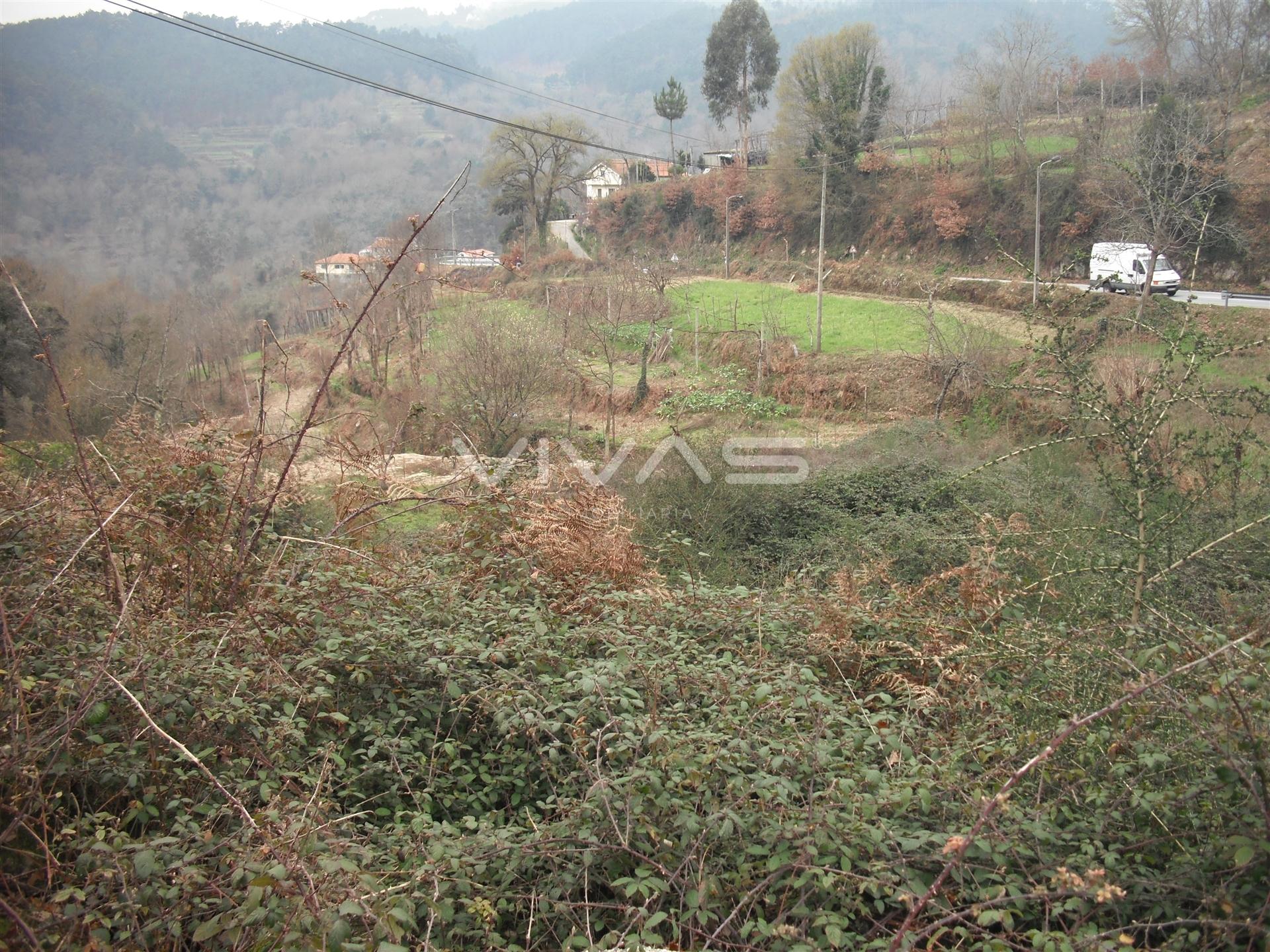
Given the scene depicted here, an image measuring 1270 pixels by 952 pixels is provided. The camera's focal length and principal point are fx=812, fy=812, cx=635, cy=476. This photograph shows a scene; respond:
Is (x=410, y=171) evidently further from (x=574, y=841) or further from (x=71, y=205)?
(x=574, y=841)

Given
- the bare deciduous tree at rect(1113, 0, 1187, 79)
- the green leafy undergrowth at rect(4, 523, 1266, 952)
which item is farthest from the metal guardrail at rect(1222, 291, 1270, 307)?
the green leafy undergrowth at rect(4, 523, 1266, 952)

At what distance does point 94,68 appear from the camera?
16.8 metres

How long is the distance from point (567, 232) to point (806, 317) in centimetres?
2335

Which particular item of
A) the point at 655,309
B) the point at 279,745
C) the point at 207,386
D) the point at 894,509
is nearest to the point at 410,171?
the point at 655,309

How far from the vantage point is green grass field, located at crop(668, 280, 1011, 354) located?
20.6 metres

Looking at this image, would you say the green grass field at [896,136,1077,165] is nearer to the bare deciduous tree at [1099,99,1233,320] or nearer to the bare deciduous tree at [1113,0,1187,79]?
the bare deciduous tree at [1113,0,1187,79]

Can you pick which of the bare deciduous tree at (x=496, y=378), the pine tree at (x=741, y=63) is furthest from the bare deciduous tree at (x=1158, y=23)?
the bare deciduous tree at (x=496, y=378)

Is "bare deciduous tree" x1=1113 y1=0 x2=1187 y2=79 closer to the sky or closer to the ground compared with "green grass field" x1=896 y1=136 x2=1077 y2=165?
closer to the sky

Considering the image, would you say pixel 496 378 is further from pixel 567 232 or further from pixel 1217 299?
pixel 567 232

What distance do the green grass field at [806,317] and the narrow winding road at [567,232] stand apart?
13.4 m

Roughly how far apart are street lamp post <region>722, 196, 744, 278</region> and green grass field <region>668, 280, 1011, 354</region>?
15.5ft

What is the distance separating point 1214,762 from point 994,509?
605cm

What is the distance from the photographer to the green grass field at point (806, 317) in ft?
67.6

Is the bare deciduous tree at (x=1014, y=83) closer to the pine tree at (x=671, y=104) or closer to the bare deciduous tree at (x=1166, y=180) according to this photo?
the bare deciduous tree at (x=1166, y=180)
